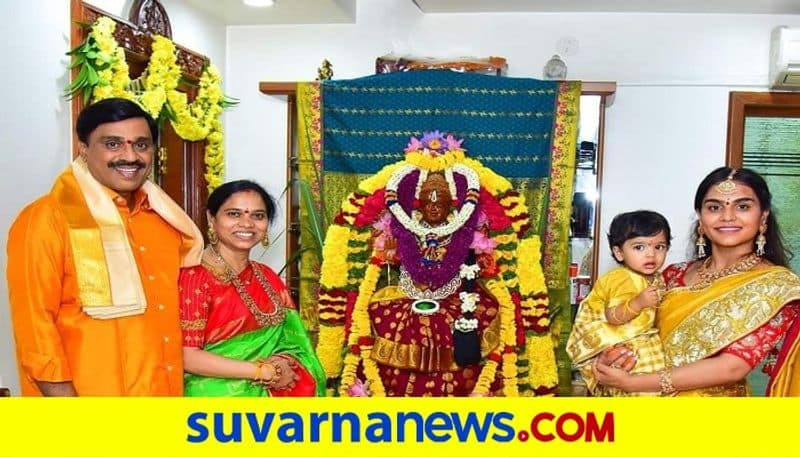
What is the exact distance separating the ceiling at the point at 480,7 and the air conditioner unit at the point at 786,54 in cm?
15

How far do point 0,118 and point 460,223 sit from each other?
1785 millimetres

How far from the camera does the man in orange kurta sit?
1670mm

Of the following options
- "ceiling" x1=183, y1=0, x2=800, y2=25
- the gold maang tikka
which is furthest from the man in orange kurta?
"ceiling" x1=183, y1=0, x2=800, y2=25

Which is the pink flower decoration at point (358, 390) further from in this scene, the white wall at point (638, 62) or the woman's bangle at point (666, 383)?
the white wall at point (638, 62)

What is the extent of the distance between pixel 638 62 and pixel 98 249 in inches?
132

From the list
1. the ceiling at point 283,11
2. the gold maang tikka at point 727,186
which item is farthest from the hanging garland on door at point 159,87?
the gold maang tikka at point 727,186

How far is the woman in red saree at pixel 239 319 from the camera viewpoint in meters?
1.89

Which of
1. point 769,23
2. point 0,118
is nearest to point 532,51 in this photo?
point 769,23

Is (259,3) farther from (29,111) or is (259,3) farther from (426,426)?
(426,426)

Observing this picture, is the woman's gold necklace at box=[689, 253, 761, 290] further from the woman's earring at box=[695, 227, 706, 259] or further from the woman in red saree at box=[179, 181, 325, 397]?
the woman in red saree at box=[179, 181, 325, 397]

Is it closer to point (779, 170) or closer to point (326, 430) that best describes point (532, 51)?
point (779, 170)

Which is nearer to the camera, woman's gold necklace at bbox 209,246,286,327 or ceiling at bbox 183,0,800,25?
woman's gold necklace at bbox 209,246,286,327

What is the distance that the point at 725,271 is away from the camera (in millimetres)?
1891

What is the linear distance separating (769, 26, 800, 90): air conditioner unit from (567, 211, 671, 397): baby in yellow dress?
93.0 inches
